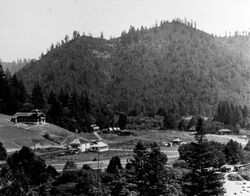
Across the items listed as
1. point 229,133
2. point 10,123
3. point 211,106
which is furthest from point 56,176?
point 211,106

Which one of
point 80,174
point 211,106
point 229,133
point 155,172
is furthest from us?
point 211,106

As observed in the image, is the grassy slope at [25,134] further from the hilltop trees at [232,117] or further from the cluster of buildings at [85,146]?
the hilltop trees at [232,117]

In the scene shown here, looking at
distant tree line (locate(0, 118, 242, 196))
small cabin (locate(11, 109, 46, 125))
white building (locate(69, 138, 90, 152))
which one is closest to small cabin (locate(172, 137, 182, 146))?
white building (locate(69, 138, 90, 152))

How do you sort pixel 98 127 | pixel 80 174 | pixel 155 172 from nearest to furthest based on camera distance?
pixel 155 172 → pixel 80 174 → pixel 98 127

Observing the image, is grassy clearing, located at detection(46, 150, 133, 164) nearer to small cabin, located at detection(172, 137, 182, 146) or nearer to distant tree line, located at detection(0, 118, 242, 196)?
distant tree line, located at detection(0, 118, 242, 196)

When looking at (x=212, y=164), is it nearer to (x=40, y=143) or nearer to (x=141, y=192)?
(x=141, y=192)

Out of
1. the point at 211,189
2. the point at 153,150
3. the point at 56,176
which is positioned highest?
the point at 153,150

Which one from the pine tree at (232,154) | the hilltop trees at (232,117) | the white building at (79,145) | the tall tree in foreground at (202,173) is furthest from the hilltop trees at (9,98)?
the tall tree in foreground at (202,173)

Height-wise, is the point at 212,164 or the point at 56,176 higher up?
the point at 212,164
